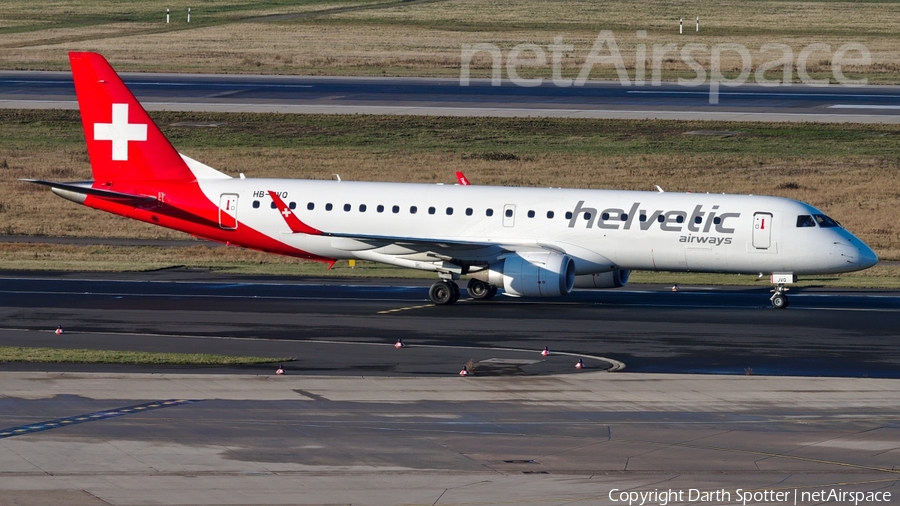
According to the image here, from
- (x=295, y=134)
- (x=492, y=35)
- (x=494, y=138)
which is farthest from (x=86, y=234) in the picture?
(x=492, y=35)

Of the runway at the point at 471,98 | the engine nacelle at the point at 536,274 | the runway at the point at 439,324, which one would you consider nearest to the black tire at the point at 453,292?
the runway at the point at 439,324

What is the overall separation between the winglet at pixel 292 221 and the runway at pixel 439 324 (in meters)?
2.20

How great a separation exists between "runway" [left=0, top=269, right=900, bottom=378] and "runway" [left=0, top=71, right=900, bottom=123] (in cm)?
3362

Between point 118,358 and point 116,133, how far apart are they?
14.6 m

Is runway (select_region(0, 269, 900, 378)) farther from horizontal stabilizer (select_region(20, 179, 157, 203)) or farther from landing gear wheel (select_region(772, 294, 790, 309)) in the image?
horizontal stabilizer (select_region(20, 179, 157, 203))

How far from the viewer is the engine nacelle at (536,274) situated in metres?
36.4

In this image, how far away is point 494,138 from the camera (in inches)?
2808

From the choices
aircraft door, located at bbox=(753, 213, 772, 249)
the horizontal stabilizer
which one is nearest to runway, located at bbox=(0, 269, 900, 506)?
aircraft door, located at bbox=(753, 213, 772, 249)

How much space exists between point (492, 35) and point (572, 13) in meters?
21.3

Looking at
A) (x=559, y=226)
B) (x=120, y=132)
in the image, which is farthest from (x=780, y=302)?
(x=120, y=132)

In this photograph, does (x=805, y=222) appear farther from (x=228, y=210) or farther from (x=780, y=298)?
(x=228, y=210)

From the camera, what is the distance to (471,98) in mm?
80125

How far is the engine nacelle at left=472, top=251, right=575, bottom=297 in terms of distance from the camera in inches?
1435

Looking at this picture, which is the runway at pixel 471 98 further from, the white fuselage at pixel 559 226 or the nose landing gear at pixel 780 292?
the nose landing gear at pixel 780 292
